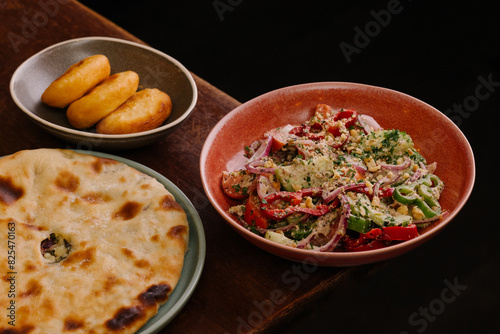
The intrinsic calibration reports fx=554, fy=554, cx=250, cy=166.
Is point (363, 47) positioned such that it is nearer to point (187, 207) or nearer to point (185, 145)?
point (185, 145)

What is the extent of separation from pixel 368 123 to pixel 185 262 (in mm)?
892

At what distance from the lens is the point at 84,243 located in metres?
1.72

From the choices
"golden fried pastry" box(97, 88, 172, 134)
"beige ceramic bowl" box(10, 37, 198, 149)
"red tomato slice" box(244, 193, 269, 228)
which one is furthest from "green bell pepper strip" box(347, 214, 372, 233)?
"golden fried pastry" box(97, 88, 172, 134)

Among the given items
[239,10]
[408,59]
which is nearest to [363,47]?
[408,59]

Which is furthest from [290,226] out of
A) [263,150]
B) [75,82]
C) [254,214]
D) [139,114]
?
[75,82]

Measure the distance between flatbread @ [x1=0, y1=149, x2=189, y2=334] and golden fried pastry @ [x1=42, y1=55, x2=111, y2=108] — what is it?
0.33 metres

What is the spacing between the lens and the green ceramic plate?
1562 mm

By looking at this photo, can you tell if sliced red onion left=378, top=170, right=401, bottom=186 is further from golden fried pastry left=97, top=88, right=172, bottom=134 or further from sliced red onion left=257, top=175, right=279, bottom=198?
golden fried pastry left=97, top=88, right=172, bottom=134

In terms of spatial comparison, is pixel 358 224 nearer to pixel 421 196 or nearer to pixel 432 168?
pixel 421 196

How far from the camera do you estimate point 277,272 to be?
5.98 feet

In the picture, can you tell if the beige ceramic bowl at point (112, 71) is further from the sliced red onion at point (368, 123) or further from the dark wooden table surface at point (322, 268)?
the sliced red onion at point (368, 123)

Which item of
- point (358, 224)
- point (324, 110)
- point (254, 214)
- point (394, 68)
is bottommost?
point (394, 68)

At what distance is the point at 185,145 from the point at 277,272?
74cm

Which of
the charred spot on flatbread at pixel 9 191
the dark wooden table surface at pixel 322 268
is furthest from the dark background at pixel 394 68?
the charred spot on flatbread at pixel 9 191
